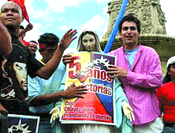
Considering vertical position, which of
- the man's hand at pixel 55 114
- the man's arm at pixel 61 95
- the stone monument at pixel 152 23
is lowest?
the man's hand at pixel 55 114

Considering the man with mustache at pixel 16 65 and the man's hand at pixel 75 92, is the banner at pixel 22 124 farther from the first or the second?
the man's hand at pixel 75 92

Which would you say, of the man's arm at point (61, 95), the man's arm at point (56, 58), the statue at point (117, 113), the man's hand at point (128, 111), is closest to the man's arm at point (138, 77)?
the statue at point (117, 113)

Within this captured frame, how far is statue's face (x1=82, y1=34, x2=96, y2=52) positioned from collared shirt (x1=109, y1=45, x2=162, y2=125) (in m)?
0.41

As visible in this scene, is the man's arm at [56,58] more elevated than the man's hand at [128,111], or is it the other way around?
the man's arm at [56,58]

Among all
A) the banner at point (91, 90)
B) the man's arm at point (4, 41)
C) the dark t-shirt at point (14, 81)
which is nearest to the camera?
the man's arm at point (4, 41)

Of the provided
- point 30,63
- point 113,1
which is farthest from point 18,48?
point 113,1

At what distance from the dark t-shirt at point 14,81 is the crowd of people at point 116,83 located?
0.01 m

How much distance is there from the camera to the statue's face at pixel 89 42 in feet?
13.3

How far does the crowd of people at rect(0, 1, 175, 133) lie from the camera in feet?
11.7

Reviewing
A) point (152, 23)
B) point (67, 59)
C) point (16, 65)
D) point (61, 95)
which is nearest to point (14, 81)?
point (16, 65)

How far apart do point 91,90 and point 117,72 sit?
1.25ft

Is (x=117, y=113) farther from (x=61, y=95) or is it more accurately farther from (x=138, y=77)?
(x=61, y=95)

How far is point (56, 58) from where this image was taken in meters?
3.65

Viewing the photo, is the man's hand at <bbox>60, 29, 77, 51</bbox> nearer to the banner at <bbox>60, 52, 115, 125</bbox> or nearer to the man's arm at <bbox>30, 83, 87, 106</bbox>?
the banner at <bbox>60, 52, 115, 125</bbox>
